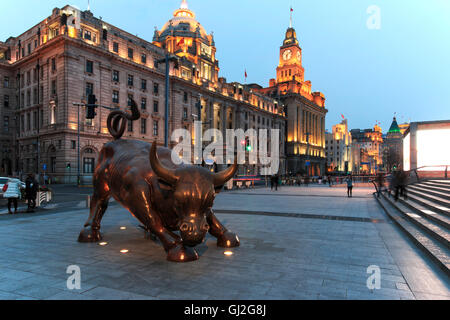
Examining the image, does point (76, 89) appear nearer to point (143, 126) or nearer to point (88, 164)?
point (88, 164)

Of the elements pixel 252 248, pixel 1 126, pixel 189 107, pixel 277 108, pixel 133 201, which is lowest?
pixel 252 248

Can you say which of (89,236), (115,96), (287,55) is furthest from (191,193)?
(287,55)

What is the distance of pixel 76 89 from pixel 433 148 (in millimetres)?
36999

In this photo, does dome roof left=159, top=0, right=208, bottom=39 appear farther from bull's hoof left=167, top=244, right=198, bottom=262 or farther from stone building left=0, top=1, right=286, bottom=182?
bull's hoof left=167, top=244, right=198, bottom=262

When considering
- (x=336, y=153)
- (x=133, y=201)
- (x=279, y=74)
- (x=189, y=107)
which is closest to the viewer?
(x=133, y=201)

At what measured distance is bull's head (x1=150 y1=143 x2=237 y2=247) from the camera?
425 centimetres

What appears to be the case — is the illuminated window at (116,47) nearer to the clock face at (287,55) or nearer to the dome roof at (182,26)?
the dome roof at (182,26)

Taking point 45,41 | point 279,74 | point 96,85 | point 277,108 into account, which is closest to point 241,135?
point 277,108

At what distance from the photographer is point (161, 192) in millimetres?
5094

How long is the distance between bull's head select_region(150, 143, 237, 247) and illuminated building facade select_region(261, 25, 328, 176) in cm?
7449

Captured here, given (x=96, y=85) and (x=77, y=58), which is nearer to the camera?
(x=77, y=58)

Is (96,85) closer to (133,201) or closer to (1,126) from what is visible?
(1,126)

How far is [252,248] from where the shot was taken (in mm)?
6266

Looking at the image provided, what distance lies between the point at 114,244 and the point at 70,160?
31.7 m
